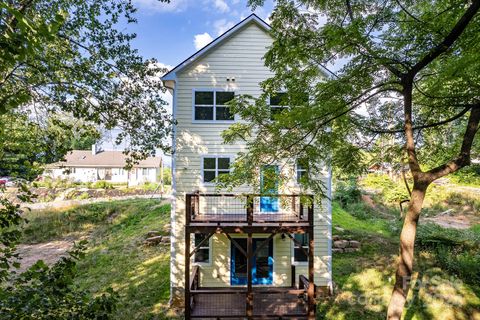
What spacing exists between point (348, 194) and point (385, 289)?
11640 millimetres

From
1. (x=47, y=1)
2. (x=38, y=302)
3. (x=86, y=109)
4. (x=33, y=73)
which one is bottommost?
(x=38, y=302)

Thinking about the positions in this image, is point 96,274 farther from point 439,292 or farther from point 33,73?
point 439,292

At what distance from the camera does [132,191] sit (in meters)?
25.4

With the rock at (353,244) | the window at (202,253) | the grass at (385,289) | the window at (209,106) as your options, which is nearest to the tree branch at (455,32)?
the window at (209,106)

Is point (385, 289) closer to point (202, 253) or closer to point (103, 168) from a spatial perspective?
point (202, 253)

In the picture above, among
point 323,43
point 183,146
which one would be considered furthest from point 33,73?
point 323,43

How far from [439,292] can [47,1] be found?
13819 mm

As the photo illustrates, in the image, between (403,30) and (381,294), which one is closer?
(403,30)

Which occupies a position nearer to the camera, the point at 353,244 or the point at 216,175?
the point at 216,175

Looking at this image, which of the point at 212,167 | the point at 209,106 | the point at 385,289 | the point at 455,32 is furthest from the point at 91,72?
the point at 385,289

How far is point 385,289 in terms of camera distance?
905cm

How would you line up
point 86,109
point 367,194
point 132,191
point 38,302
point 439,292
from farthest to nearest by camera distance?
point 132,191
point 367,194
point 439,292
point 86,109
point 38,302

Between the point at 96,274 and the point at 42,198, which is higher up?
the point at 42,198

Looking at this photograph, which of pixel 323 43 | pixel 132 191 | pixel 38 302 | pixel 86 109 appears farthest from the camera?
pixel 132 191
